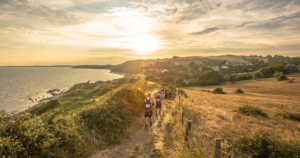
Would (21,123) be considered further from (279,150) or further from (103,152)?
(279,150)

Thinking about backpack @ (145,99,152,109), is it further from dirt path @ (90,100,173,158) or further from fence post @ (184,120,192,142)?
fence post @ (184,120,192,142)

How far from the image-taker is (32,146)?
452 centimetres

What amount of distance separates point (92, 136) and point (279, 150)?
7732mm

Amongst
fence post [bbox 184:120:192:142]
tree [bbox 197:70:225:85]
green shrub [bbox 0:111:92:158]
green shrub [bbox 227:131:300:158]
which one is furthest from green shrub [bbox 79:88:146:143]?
tree [bbox 197:70:225:85]

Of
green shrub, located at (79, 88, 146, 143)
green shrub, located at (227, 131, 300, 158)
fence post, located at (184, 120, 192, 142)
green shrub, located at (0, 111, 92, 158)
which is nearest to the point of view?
green shrub, located at (0, 111, 92, 158)

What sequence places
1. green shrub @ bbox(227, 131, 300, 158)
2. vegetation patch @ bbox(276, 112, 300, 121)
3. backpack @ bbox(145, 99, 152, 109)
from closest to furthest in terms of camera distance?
green shrub @ bbox(227, 131, 300, 158)
backpack @ bbox(145, 99, 152, 109)
vegetation patch @ bbox(276, 112, 300, 121)

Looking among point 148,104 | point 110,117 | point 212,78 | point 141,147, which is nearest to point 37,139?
point 110,117

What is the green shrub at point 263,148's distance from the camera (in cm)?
440

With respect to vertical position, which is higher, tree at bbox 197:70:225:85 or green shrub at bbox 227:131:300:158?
green shrub at bbox 227:131:300:158

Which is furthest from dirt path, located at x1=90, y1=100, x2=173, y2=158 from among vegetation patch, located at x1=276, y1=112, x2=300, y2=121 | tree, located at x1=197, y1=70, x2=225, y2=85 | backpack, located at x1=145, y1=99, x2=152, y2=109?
tree, located at x1=197, y1=70, x2=225, y2=85

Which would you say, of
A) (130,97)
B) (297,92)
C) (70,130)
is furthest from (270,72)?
(70,130)

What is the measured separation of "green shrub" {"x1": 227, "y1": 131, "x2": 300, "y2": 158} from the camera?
4402mm

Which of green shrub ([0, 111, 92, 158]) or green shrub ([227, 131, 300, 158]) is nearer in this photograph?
green shrub ([0, 111, 92, 158])

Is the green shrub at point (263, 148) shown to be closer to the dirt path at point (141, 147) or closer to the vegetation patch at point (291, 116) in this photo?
the dirt path at point (141, 147)
